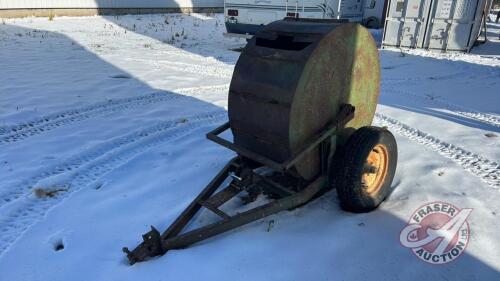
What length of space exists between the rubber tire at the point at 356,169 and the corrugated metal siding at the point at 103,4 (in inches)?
613

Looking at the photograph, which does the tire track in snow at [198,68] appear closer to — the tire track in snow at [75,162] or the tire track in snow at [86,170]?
the tire track in snow at [86,170]

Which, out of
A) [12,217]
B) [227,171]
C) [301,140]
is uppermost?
[301,140]

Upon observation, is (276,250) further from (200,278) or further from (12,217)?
(12,217)

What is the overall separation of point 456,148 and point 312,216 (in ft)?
7.53

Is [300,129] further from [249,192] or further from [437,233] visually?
[437,233]

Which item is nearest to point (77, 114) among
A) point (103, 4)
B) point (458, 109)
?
point (458, 109)

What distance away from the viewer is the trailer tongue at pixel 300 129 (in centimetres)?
268

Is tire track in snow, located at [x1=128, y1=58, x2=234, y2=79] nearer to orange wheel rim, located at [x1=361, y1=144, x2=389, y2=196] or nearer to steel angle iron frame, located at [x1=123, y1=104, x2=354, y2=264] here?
steel angle iron frame, located at [x1=123, y1=104, x2=354, y2=264]

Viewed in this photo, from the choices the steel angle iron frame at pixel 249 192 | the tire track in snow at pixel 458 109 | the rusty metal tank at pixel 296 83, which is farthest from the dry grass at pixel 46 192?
the tire track in snow at pixel 458 109

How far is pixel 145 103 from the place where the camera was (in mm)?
6004

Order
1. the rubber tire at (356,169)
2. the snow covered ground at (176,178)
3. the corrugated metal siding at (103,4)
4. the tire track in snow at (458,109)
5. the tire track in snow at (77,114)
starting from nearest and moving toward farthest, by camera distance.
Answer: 1. the snow covered ground at (176,178)
2. the rubber tire at (356,169)
3. the tire track in snow at (77,114)
4. the tire track in snow at (458,109)
5. the corrugated metal siding at (103,4)

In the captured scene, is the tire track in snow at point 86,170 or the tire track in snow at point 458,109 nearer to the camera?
the tire track in snow at point 86,170

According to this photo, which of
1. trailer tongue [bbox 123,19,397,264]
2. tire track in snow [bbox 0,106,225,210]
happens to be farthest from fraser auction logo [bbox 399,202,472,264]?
tire track in snow [bbox 0,106,225,210]

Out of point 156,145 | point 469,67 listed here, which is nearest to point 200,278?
point 156,145
